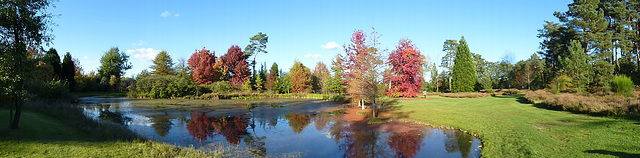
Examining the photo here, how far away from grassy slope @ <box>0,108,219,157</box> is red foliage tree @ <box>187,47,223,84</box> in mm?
35946

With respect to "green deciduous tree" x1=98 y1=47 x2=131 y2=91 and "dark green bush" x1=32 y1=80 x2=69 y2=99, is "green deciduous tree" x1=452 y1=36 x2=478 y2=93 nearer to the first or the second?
"dark green bush" x1=32 y1=80 x2=69 y2=99

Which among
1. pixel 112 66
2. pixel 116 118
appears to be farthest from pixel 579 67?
pixel 112 66

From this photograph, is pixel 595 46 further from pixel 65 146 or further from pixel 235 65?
pixel 235 65

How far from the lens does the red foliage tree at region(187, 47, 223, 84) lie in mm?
42969

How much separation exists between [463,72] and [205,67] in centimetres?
3731

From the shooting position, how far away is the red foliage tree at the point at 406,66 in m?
22.9

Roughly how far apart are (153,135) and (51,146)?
3.90 metres

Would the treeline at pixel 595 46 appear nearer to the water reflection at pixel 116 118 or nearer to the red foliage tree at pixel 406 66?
the red foliage tree at pixel 406 66

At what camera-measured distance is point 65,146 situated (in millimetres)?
6621

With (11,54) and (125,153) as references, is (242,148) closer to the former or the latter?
(125,153)

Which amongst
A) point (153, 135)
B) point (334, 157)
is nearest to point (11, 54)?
point (153, 135)

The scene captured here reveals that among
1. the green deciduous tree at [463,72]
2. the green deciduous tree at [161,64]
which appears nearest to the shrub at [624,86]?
the green deciduous tree at [463,72]

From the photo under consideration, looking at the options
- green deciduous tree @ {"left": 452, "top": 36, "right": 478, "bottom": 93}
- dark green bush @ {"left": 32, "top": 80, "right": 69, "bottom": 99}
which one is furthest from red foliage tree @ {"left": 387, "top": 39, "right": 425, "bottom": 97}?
dark green bush @ {"left": 32, "top": 80, "right": 69, "bottom": 99}

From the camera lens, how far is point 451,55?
5297 cm
